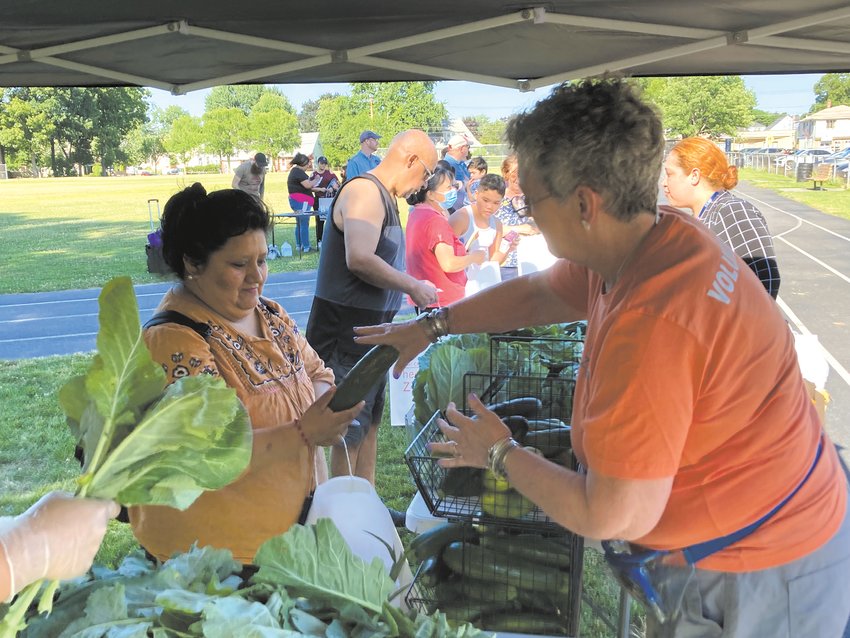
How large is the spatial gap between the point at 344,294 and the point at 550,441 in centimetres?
169

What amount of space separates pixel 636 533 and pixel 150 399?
2.61ft

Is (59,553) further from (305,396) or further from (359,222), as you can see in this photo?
(359,222)

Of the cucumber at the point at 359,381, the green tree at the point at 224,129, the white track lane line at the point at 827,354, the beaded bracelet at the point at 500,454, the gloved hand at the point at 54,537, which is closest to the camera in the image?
the gloved hand at the point at 54,537

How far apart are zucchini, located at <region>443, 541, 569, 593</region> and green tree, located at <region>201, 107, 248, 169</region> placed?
40.2 meters

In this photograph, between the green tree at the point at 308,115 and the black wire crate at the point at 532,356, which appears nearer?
the black wire crate at the point at 532,356

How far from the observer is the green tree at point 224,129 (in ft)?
130

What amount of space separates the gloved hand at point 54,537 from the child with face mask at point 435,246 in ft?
11.8

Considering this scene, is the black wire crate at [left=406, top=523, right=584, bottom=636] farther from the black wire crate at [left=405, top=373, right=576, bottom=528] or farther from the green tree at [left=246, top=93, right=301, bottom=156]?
the green tree at [left=246, top=93, right=301, bottom=156]

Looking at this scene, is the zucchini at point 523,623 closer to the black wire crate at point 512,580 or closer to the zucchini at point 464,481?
the black wire crate at point 512,580

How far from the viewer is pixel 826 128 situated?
6044 centimetres

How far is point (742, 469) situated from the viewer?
1265 mm

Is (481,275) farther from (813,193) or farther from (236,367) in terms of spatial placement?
(813,193)

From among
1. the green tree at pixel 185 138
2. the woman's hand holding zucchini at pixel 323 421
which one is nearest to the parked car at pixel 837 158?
the green tree at pixel 185 138

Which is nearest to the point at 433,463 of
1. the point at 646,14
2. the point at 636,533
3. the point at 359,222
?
the point at 636,533
